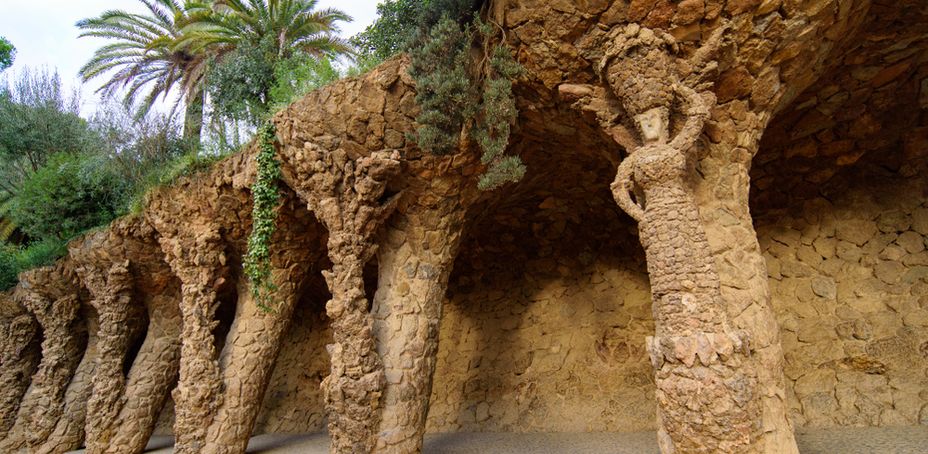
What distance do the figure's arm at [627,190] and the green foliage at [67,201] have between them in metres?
8.32

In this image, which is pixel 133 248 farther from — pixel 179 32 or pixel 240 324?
pixel 179 32

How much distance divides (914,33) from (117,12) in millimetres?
13170

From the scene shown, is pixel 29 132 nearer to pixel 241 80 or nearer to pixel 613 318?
pixel 241 80

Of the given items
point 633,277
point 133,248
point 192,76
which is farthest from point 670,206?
point 192,76

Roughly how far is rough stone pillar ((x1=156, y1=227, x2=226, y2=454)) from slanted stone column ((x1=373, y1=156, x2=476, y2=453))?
2590 mm

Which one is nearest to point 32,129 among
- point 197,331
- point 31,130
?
point 31,130

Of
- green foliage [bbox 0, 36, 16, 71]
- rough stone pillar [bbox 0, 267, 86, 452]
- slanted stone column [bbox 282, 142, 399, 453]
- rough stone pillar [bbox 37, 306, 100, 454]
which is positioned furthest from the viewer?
green foliage [bbox 0, 36, 16, 71]

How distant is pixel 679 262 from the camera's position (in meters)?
3.37

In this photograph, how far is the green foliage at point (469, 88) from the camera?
4.52m

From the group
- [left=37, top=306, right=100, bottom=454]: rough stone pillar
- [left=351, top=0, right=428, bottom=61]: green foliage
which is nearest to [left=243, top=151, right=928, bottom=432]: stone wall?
[left=351, top=0, right=428, bottom=61]: green foliage

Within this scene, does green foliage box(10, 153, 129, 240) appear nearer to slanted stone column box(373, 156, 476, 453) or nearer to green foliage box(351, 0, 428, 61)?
green foliage box(351, 0, 428, 61)

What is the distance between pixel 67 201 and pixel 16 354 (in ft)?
9.59

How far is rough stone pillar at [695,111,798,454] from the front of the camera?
3285 mm

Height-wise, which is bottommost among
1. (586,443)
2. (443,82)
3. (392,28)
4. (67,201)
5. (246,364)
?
(586,443)
